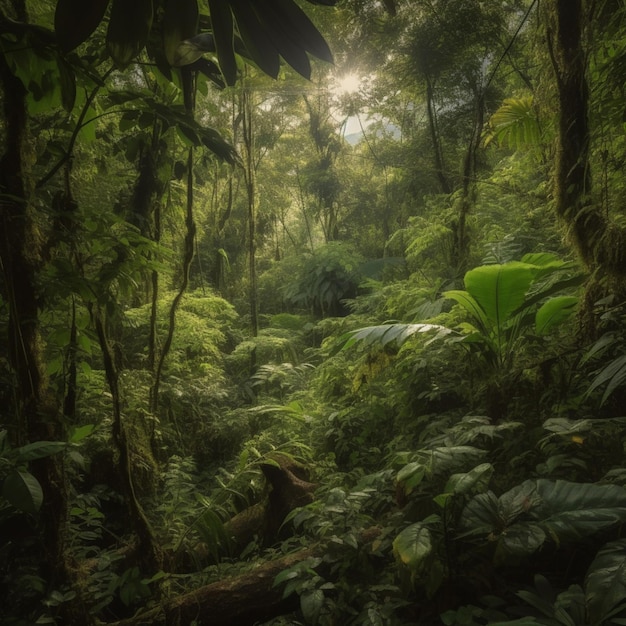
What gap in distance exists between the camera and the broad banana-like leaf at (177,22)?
0.91 meters

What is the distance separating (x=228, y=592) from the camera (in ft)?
6.39

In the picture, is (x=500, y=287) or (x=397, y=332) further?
(x=397, y=332)

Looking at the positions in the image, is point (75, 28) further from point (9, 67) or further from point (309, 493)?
point (309, 493)

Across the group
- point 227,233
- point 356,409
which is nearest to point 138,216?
point 356,409

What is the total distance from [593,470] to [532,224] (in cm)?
348

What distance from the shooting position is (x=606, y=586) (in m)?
1.03

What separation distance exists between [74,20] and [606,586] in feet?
6.05

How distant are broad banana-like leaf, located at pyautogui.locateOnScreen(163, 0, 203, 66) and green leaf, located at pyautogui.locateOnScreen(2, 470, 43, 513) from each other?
1.25 meters

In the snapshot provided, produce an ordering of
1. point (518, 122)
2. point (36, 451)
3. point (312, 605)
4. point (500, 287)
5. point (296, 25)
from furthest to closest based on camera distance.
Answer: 1. point (518, 122)
2. point (500, 287)
3. point (312, 605)
4. point (36, 451)
5. point (296, 25)

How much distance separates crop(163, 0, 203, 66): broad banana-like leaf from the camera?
913mm

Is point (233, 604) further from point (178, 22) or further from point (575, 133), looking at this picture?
point (575, 133)

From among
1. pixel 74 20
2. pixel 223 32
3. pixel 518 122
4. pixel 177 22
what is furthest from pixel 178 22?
pixel 518 122

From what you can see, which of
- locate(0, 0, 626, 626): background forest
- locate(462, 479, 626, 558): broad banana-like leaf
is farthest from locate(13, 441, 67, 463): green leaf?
locate(462, 479, 626, 558): broad banana-like leaf

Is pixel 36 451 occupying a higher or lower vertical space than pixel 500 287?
lower
